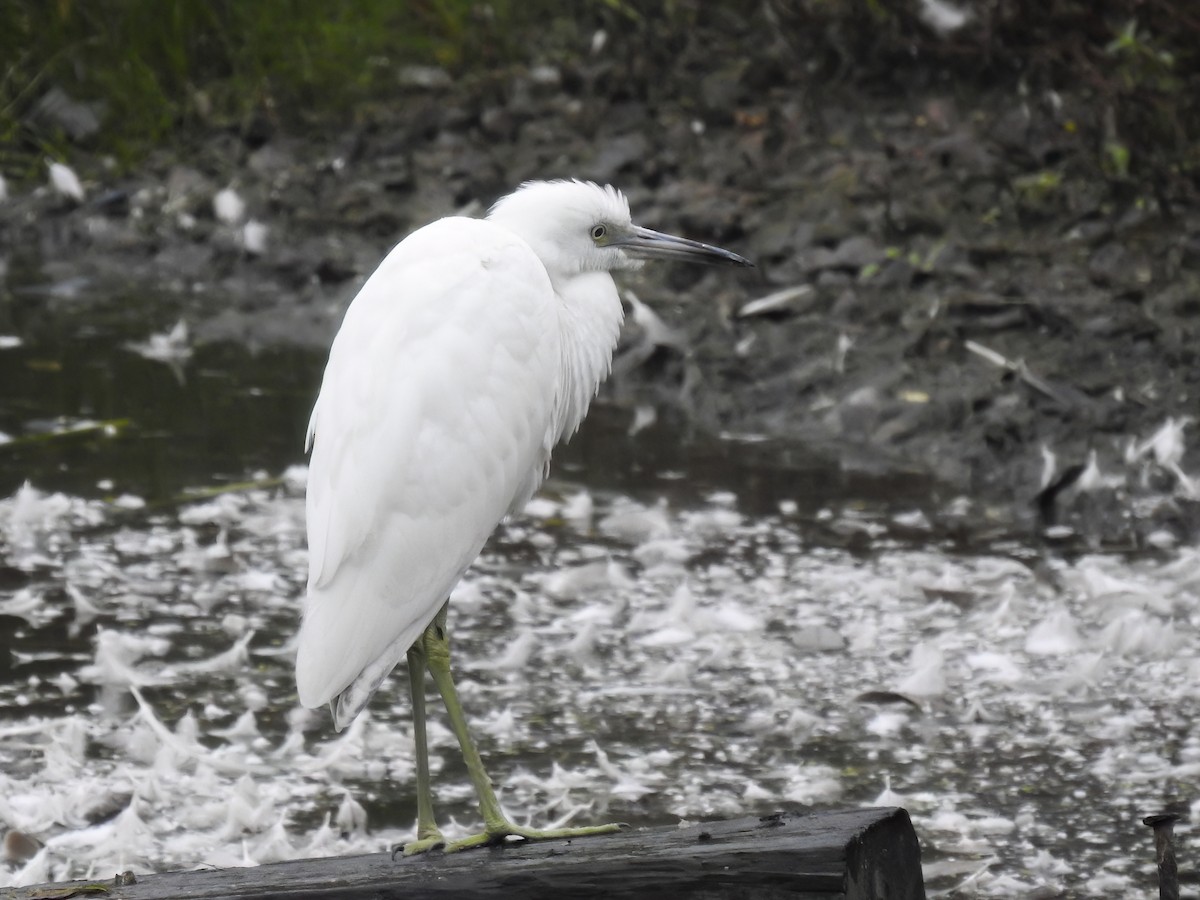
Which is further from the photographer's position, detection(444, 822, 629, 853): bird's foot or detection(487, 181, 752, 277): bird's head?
detection(487, 181, 752, 277): bird's head

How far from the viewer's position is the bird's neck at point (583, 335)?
3646 millimetres

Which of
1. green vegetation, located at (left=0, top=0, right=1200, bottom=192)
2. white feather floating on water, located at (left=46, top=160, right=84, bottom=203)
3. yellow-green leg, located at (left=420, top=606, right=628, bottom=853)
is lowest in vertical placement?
yellow-green leg, located at (left=420, top=606, right=628, bottom=853)

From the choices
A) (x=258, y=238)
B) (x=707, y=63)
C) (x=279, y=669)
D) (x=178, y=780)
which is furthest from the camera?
(x=707, y=63)

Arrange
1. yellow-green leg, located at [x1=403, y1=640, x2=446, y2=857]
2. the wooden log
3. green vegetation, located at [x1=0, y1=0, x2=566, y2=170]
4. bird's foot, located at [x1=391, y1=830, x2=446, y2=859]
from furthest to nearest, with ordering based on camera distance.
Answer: green vegetation, located at [x1=0, y1=0, x2=566, y2=170]
yellow-green leg, located at [x1=403, y1=640, x2=446, y2=857]
bird's foot, located at [x1=391, y1=830, x2=446, y2=859]
the wooden log

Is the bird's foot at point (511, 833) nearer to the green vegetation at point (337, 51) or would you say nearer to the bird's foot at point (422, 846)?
the bird's foot at point (422, 846)

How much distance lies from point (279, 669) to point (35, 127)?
7.36 m

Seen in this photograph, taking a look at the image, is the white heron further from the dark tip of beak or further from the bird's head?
the dark tip of beak

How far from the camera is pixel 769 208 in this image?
8305mm

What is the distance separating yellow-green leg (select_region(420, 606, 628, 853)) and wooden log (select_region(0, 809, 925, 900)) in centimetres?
32

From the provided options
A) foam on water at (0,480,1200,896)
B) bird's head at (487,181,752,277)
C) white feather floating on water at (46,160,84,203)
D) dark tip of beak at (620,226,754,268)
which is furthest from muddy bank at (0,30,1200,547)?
bird's head at (487,181,752,277)

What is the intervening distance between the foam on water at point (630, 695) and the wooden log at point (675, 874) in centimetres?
94

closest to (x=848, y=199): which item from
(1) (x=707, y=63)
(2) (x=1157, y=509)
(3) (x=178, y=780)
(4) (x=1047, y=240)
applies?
(4) (x=1047, y=240)

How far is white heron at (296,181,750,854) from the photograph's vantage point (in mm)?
3203

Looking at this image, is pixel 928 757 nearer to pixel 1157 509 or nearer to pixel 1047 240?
pixel 1157 509
